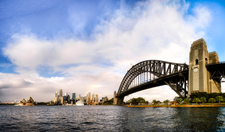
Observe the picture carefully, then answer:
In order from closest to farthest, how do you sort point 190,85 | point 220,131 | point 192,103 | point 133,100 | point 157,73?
point 220,131 < point 192,103 < point 190,85 < point 157,73 < point 133,100

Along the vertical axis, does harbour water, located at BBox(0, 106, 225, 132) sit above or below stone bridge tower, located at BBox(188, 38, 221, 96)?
below

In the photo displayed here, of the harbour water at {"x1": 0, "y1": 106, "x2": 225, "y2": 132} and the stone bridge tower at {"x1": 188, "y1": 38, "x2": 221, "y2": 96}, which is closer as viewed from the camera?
the harbour water at {"x1": 0, "y1": 106, "x2": 225, "y2": 132}

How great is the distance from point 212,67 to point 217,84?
1201cm

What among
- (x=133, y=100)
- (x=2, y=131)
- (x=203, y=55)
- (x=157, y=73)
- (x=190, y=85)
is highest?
(x=203, y=55)

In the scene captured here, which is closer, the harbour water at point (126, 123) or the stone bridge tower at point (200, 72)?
the harbour water at point (126, 123)

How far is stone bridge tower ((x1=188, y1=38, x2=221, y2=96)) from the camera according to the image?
224 ft

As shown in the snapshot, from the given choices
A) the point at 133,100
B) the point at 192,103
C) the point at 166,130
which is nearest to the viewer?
the point at 166,130

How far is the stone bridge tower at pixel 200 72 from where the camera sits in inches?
2688

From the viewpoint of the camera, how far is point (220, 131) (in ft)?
58.7

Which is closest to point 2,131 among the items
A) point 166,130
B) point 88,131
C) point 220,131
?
point 88,131

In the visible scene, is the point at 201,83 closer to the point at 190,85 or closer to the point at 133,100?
the point at 190,85

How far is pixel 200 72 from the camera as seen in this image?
69.1m

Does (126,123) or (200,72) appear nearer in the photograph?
(126,123)

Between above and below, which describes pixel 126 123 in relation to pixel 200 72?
below
